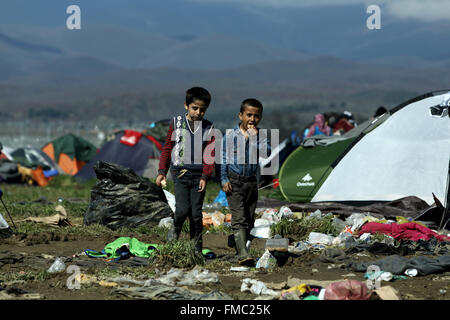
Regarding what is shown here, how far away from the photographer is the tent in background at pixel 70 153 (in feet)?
67.4

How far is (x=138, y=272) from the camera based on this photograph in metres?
6.34

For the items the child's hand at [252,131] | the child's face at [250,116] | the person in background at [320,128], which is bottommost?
the person in background at [320,128]

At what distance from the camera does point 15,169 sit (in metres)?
17.5

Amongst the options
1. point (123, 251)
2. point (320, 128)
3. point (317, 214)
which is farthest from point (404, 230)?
point (320, 128)

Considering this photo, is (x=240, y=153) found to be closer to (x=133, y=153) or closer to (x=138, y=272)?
(x=138, y=272)

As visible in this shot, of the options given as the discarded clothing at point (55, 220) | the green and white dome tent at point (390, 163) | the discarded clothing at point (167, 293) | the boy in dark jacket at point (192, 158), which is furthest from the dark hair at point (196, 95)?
the green and white dome tent at point (390, 163)

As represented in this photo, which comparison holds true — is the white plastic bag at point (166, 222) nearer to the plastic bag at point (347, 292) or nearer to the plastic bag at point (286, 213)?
the plastic bag at point (286, 213)

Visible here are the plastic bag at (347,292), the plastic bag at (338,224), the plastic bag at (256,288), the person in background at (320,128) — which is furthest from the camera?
the person in background at (320,128)

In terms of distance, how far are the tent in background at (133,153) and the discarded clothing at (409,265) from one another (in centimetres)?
1000

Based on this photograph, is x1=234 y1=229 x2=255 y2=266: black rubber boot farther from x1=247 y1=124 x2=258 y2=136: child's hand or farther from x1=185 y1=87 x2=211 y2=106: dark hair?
x1=185 y1=87 x2=211 y2=106: dark hair

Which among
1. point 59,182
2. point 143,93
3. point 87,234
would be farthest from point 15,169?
point 143,93
